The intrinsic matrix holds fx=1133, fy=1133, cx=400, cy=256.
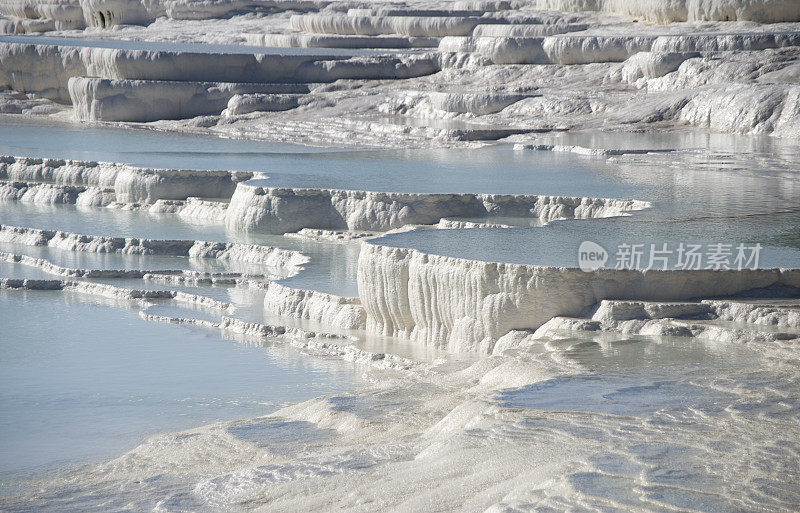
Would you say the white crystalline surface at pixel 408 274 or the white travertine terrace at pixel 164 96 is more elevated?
the white travertine terrace at pixel 164 96

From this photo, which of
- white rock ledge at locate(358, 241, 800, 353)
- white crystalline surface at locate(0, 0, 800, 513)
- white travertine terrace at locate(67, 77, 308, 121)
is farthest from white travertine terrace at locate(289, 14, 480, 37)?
white rock ledge at locate(358, 241, 800, 353)

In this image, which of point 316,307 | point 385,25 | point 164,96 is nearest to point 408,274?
point 316,307

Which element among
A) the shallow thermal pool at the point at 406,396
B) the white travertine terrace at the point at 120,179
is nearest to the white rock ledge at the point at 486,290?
the shallow thermal pool at the point at 406,396

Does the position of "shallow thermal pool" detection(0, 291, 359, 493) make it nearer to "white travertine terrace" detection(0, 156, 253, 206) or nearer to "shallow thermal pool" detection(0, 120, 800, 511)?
"shallow thermal pool" detection(0, 120, 800, 511)

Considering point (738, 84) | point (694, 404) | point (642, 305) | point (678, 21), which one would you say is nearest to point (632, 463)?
point (694, 404)

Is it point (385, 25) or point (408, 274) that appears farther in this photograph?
point (385, 25)

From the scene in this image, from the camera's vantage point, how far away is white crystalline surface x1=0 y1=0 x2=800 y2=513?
14.5ft

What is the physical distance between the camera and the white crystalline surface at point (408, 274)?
4.42 m

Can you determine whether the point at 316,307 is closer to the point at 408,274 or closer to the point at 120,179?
the point at 408,274

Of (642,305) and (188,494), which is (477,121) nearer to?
(642,305)

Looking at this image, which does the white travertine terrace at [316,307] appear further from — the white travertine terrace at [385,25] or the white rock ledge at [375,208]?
the white travertine terrace at [385,25]

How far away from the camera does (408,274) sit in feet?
23.2

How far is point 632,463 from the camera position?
157 inches

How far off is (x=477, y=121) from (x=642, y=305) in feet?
31.7
